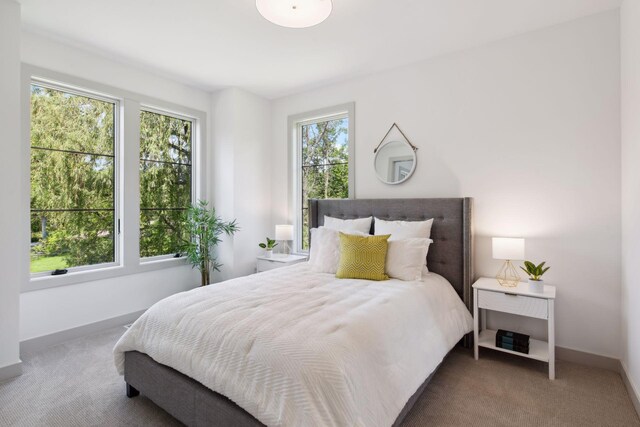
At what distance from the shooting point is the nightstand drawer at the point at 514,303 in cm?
243

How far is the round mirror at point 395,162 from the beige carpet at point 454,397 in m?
1.84

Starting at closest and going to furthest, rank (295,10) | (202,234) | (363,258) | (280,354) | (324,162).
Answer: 1. (280,354)
2. (295,10)
3. (363,258)
4. (202,234)
5. (324,162)

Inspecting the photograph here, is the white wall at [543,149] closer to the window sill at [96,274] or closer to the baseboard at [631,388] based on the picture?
the baseboard at [631,388]

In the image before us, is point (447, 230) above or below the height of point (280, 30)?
below

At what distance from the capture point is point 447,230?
3.05m

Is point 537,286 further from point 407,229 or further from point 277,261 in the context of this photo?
point 277,261

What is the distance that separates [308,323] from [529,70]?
2883 millimetres

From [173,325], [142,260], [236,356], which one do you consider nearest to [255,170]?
[142,260]

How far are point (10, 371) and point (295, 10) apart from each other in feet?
10.8

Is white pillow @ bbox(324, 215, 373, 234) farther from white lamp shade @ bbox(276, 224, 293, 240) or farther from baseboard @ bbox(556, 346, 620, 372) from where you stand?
baseboard @ bbox(556, 346, 620, 372)

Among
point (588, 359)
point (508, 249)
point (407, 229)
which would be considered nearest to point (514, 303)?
point (508, 249)

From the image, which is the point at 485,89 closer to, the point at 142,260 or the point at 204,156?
the point at 204,156

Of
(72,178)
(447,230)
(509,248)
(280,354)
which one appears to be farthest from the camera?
(72,178)

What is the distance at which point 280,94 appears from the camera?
14.7 feet
